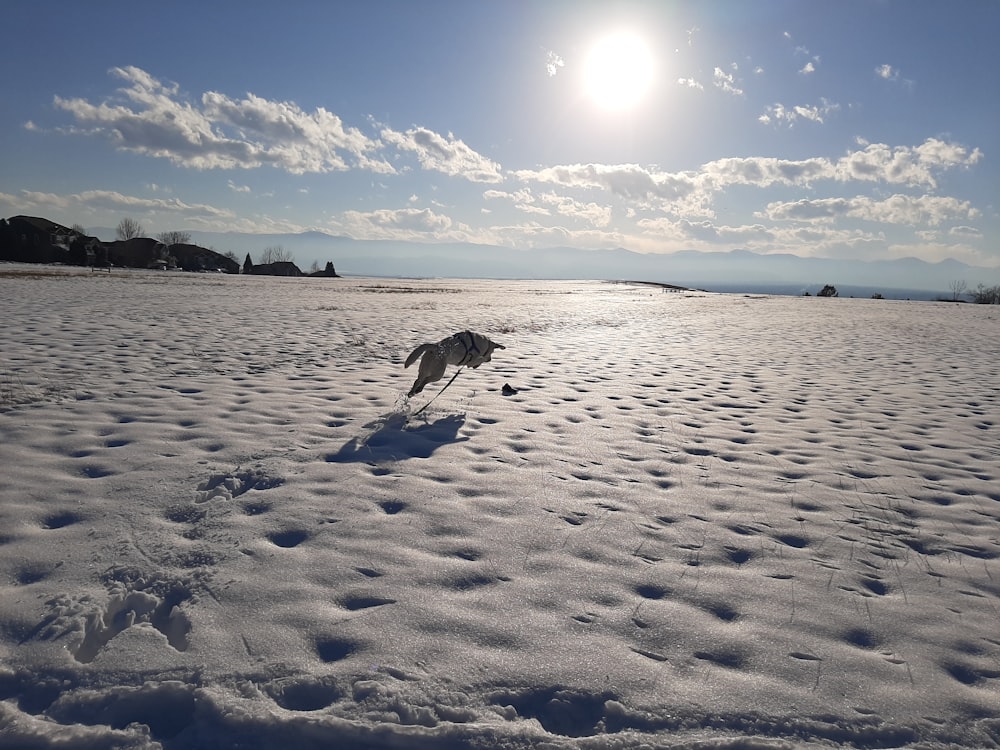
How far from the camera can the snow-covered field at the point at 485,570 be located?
95.0 inches

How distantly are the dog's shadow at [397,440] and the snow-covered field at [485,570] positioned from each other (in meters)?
0.06

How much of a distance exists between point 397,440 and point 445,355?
163 cm

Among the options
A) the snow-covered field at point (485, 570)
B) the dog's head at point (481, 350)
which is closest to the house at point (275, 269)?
the snow-covered field at point (485, 570)

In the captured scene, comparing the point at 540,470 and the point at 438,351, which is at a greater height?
the point at 438,351

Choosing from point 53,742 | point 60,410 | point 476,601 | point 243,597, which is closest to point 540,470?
point 476,601

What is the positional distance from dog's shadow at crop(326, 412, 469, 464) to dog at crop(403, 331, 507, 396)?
23.8 inches

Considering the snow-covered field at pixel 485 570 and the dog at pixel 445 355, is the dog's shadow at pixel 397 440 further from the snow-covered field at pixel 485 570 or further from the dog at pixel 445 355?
the dog at pixel 445 355

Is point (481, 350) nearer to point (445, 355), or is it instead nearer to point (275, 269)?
point (445, 355)

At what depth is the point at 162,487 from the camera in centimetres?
460

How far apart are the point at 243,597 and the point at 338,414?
4.23m

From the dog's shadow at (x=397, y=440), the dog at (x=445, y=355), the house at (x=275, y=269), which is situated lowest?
the dog's shadow at (x=397, y=440)

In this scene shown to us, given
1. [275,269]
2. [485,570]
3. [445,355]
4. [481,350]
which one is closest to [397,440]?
[445,355]

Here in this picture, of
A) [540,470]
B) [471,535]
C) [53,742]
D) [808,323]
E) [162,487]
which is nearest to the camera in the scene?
[53,742]

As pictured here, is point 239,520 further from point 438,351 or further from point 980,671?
point 980,671
